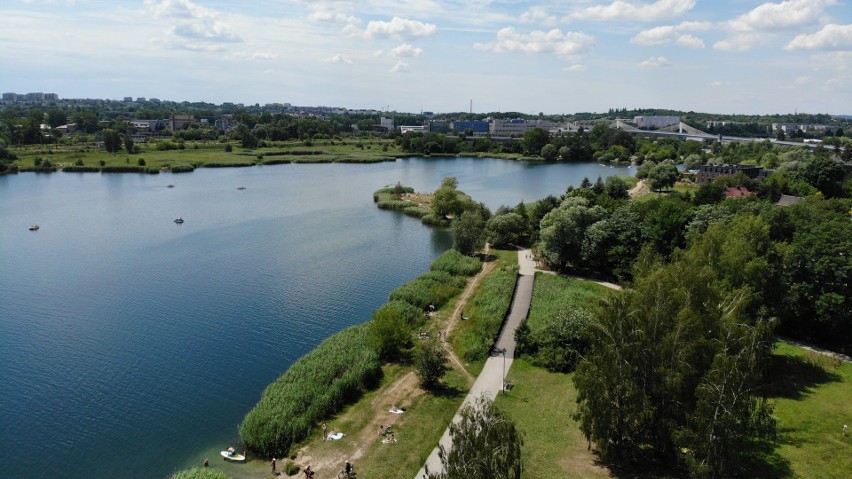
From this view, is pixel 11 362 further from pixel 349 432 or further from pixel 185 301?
pixel 349 432

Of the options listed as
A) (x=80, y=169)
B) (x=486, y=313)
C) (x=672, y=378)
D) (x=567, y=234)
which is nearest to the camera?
(x=672, y=378)

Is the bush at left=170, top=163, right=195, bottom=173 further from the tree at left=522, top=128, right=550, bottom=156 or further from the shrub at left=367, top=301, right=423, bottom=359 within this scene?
the shrub at left=367, top=301, right=423, bottom=359

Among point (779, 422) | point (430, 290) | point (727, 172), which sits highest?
point (727, 172)

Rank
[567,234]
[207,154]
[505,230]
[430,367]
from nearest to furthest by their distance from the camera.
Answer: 1. [430,367]
2. [567,234]
3. [505,230]
4. [207,154]

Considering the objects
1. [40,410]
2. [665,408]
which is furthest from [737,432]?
[40,410]

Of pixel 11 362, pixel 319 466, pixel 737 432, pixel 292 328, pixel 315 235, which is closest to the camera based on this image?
pixel 737 432

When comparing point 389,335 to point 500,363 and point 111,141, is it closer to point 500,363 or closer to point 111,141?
point 500,363

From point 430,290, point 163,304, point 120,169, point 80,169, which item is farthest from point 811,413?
point 80,169

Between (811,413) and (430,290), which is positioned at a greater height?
(430,290)
